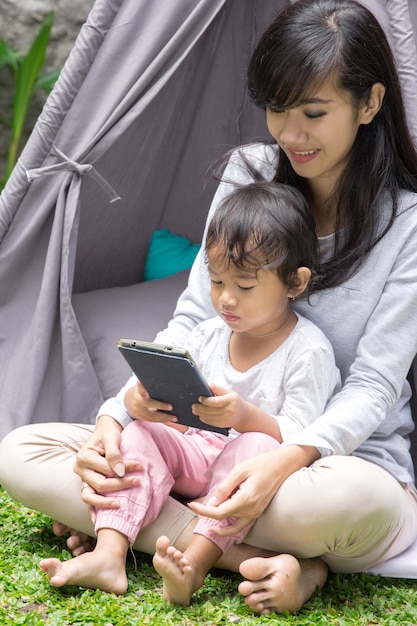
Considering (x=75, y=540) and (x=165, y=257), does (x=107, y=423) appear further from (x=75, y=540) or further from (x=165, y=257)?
(x=165, y=257)

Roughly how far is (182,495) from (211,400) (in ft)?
1.10

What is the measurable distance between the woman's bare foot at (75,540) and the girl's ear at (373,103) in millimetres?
987

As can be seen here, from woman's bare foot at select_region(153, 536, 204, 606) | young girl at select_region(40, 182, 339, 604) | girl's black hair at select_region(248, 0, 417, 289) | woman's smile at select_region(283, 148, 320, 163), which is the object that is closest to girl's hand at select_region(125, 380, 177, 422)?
young girl at select_region(40, 182, 339, 604)

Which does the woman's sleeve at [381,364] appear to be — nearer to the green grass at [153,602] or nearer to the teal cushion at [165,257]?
the green grass at [153,602]

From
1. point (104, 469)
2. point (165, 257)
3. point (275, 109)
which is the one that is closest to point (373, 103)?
point (275, 109)

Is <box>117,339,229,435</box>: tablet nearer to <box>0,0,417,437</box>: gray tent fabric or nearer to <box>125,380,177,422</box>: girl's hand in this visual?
<box>125,380,177,422</box>: girl's hand

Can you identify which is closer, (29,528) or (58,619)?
(58,619)

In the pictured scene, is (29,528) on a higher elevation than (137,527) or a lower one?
lower

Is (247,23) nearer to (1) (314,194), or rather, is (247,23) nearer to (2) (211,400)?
(1) (314,194)

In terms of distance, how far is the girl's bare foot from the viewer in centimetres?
174

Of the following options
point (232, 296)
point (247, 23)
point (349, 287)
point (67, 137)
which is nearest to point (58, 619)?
point (232, 296)

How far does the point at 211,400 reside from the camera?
70.9 inches

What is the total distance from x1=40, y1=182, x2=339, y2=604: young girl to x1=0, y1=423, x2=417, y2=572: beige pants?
7 centimetres

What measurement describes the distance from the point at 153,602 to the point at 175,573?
11 cm
